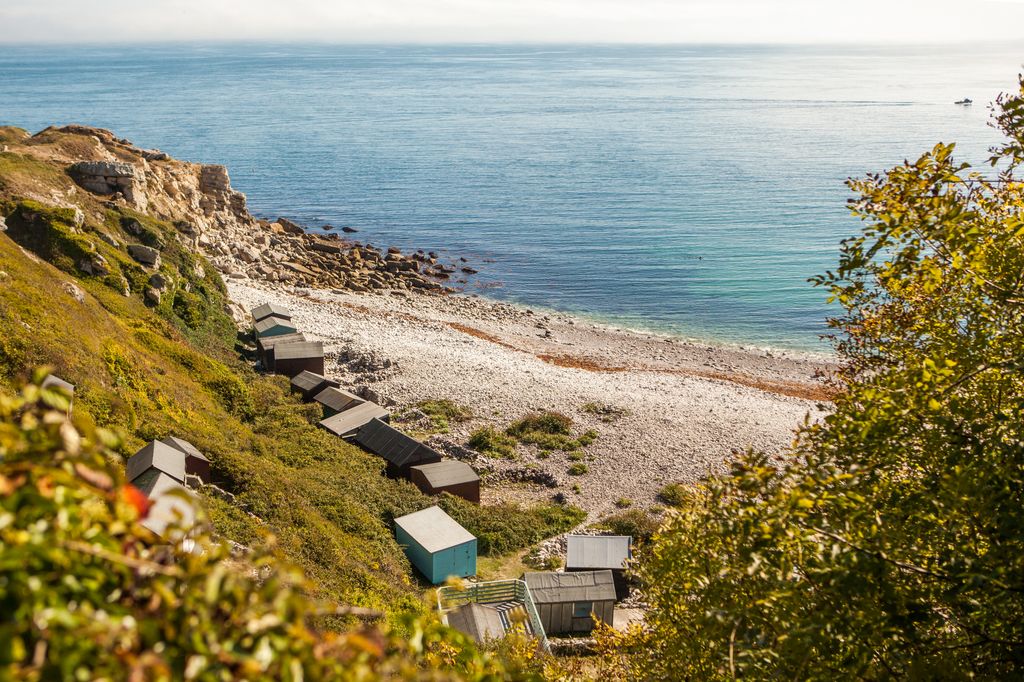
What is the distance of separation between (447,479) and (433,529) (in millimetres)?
5030

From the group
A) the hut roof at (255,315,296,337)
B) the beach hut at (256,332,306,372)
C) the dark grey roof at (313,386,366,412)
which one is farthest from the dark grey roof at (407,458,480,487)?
the hut roof at (255,315,296,337)

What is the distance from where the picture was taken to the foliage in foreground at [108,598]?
3410 mm

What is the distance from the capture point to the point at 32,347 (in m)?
24.0

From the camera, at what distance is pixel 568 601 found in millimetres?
25391

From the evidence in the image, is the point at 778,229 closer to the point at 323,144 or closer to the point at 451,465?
the point at 451,465

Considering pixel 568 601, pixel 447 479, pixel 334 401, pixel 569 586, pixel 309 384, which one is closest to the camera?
pixel 568 601

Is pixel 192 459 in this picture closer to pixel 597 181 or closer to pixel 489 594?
pixel 489 594

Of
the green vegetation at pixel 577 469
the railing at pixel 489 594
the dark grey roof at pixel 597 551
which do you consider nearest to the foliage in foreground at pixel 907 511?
the railing at pixel 489 594

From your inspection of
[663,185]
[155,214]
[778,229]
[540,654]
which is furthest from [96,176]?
[663,185]

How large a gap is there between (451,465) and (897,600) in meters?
27.5

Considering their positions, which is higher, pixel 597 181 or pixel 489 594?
pixel 597 181

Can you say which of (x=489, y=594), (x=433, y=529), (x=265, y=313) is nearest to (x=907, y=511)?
(x=489, y=594)

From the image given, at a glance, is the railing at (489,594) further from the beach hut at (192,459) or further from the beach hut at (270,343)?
the beach hut at (270,343)

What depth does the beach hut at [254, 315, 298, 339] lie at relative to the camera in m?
45.8
